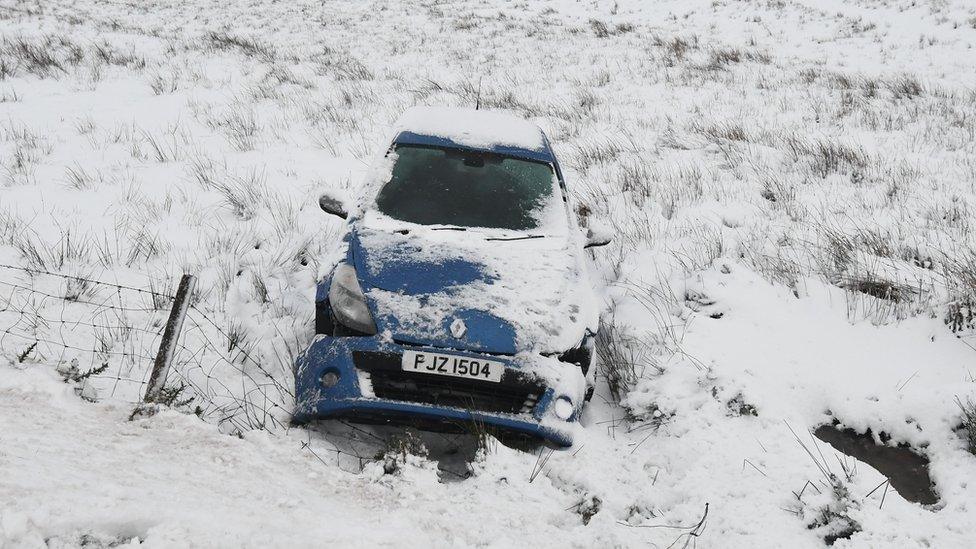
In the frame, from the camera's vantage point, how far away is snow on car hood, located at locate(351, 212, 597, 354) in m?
2.76

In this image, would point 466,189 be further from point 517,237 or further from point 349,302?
point 349,302

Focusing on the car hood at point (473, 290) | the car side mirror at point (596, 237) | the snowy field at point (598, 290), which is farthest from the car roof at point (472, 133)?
the snowy field at point (598, 290)

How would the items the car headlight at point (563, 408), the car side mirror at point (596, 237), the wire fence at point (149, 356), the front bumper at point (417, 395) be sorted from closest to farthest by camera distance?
the front bumper at point (417, 395)
the car headlight at point (563, 408)
the wire fence at point (149, 356)
the car side mirror at point (596, 237)

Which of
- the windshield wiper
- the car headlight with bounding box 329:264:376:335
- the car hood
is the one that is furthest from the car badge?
the windshield wiper

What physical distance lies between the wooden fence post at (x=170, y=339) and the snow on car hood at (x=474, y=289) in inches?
33.6

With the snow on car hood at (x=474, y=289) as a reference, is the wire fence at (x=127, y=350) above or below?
below

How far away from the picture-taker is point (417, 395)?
2652 mm

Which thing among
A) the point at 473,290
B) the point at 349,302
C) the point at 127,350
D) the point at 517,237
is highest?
the point at 517,237

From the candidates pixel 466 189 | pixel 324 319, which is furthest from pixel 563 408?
pixel 466 189

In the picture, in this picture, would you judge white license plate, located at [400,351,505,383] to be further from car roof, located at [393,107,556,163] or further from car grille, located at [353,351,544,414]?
car roof, located at [393,107,556,163]

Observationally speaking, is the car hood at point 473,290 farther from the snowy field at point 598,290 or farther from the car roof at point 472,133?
the car roof at point 472,133

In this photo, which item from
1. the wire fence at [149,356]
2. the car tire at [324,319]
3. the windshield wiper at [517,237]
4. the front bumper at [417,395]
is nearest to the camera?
the front bumper at [417,395]

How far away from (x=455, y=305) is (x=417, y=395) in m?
0.50

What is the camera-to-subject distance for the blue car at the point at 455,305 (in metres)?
2.64
